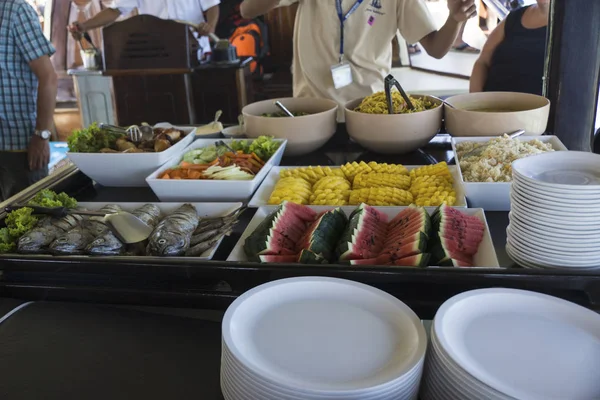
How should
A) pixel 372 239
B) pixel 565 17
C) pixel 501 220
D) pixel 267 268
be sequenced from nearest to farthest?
pixel 267 268 < pixel 372 239 < pixel 501 220 < pixel 565 17

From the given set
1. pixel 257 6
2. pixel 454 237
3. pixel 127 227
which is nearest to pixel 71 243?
pixel 127 227

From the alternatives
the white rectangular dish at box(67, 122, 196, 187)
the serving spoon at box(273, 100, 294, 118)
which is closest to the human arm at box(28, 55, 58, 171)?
the white rectangular dish at box(67, 122, 196, 187)

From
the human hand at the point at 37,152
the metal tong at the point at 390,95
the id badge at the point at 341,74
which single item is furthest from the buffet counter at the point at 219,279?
the human hand at the point at 37,152

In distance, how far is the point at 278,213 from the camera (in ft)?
4.12

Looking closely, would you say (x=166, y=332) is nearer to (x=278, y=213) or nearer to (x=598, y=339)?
(x=278, y=213)

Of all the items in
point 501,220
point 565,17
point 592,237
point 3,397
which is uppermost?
point 565,17

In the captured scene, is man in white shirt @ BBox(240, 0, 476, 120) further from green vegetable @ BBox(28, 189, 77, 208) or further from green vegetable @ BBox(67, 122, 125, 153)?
green vegetable @ BBox(28, 189, 77, 208)

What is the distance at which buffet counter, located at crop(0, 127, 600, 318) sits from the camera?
99 cm

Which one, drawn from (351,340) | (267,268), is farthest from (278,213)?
(351,340)

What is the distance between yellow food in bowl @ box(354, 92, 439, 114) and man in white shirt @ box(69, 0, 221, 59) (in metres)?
3.20

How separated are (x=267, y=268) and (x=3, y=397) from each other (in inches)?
21.4

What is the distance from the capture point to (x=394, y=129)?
1.84 m

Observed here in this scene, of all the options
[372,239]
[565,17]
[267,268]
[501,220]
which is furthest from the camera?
[565,17]

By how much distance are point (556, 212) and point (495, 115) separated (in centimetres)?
94
